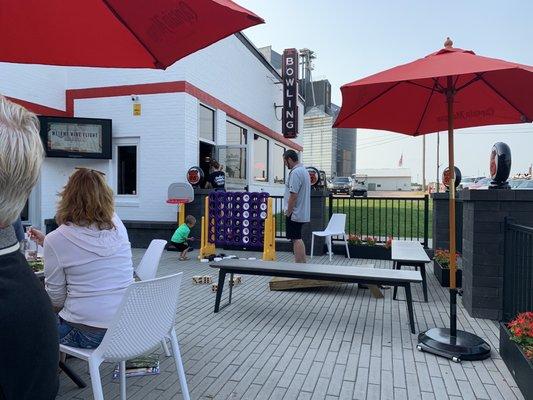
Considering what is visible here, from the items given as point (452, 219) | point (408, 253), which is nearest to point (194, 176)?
point (408, 253)

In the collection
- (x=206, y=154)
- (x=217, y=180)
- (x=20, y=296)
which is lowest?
(x=20, y=296)

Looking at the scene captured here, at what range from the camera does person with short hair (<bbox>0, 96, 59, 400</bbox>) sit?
1.04 meters

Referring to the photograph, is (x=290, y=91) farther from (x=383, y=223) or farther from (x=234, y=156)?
(x=383, y=223)

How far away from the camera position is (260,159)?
16.8m

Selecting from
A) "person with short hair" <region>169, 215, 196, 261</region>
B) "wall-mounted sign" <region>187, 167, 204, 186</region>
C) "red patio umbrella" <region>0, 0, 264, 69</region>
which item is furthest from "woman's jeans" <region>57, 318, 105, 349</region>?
"wall-mounted sign" <region>187, 167, 204, 186</region>

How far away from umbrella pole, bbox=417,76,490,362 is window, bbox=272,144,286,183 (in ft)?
48.6

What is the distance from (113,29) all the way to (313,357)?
297cm

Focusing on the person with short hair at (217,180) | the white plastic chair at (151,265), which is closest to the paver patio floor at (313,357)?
the white plastic chair at (151,265)

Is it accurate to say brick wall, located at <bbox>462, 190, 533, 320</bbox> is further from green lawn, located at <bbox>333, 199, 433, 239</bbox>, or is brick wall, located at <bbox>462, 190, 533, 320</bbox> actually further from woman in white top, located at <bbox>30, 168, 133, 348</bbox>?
green lawn, located at <bbox>333, 199, 433, 239</bbox>

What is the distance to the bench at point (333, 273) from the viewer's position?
4.12m

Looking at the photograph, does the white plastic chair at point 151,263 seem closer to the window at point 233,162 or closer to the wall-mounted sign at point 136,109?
the wall-mounted sign at point 136,109

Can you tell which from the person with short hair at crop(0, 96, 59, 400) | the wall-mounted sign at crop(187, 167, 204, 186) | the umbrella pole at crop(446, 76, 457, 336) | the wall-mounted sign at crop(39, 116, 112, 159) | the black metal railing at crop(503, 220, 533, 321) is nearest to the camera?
the person with short hair at crop(0, 96, 59, 400)

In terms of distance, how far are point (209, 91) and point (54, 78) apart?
12.3 feet

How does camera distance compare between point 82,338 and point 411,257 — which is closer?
point 82,338
